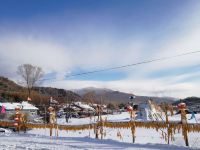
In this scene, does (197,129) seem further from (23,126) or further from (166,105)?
(23,126)

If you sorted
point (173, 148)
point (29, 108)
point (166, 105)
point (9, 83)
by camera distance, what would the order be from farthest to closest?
point (9, 83)
point (29, 108)
point (166, 105)
point (173, 148)

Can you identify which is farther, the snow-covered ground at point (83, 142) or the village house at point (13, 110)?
the village house at point (13, 110)

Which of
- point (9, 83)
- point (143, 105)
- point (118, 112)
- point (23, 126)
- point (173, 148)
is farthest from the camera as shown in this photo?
point (9, 83)

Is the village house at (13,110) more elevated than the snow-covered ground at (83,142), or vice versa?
the village house at (13,110)

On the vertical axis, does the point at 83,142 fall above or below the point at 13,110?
below

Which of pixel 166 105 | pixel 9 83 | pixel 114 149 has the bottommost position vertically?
pixel 114 149

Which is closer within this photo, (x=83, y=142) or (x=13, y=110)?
(x=83, y=142)

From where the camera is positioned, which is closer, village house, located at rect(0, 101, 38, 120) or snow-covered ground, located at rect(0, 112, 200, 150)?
snow-covered ground, located at rect(0, 112, 200, 150)

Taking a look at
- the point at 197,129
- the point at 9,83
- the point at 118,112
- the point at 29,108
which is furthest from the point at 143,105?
the point at 9,83

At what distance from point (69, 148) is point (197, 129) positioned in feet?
26.5

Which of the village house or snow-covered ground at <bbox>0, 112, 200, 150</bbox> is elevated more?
the village house

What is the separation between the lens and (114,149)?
14.5 metres

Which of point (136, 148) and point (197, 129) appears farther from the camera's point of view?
point (197, 129)

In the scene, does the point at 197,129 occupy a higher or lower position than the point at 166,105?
lower
